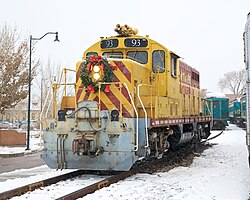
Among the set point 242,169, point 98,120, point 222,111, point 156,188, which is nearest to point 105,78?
point 98,120

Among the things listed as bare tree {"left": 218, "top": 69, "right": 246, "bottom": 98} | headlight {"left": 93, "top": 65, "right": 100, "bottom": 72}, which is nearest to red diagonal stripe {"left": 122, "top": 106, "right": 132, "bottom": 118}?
headlight {"left": 93, "top": 65, "right": 100, "bottom": 72}

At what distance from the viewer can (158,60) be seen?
10.9m

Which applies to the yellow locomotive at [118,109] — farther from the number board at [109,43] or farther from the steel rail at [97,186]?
the steel rail at [97,186]

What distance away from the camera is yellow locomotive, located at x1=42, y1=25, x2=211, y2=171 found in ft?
28.3

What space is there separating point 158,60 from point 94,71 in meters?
2.35

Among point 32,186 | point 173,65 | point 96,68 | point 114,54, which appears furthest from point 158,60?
point 32,186

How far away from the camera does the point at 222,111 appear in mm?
33875

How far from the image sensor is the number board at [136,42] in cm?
1082

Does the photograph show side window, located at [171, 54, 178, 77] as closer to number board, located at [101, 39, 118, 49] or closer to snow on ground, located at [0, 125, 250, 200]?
number board, located at [101, 39, 118, 49]

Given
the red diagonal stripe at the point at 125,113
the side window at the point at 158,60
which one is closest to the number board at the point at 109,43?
the side window at the point at 158,60

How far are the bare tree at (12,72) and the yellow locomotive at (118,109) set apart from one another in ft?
25.7

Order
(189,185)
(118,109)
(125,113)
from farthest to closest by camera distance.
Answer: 1. (118,109)
2. (125,113)
3. (189,185)

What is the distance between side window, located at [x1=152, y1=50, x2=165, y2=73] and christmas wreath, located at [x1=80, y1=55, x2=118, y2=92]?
186 cm

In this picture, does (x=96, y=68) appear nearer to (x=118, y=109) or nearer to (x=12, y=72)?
(x=118, y=109)
